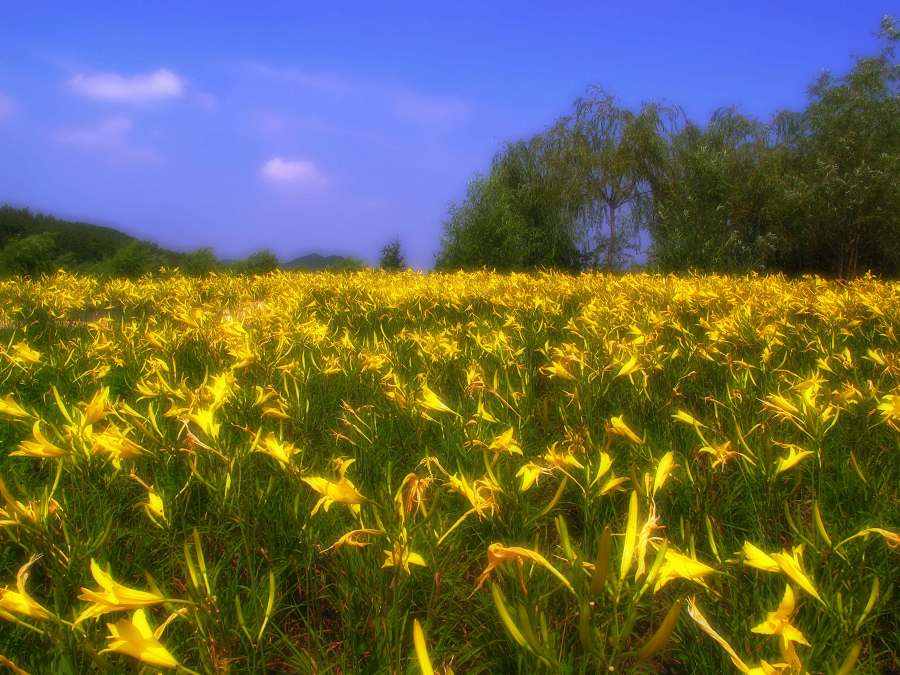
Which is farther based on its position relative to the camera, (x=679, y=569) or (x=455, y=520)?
(x=455, y=520)

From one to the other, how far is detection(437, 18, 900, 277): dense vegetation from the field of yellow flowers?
13.2 m

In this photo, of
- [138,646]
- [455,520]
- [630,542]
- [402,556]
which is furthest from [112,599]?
[455,520]

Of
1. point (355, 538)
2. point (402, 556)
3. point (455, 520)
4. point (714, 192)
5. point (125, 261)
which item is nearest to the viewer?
point (402, 556)

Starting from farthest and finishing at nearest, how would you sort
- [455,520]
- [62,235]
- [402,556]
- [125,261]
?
[62,235], [125,261], [455,520], [402,556]

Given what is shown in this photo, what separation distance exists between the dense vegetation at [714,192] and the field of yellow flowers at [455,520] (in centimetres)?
1320

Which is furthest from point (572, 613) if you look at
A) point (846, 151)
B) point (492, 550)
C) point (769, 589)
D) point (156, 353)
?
point (846, 151)

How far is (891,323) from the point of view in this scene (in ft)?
12.7

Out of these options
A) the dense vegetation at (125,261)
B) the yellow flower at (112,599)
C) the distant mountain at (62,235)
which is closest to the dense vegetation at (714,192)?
the dense vegetation at (125,261)

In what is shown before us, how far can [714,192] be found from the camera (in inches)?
629

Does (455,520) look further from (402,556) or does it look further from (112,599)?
(112,599)

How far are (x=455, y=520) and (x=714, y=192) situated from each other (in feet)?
53.9

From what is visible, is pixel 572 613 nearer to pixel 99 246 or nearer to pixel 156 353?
pixel 156 353

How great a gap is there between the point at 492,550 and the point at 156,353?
3373 mm

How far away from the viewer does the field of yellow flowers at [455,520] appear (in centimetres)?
98
